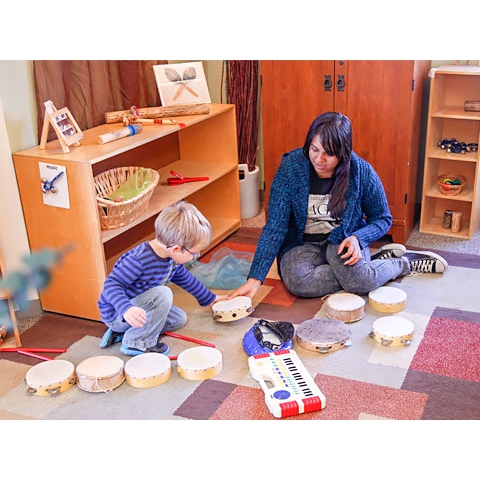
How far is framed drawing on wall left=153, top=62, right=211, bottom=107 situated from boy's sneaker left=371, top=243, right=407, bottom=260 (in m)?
0.74

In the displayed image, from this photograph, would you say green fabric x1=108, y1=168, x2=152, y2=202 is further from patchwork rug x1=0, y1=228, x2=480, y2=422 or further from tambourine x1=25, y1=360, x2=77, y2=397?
tambourine x1=25, y1=360, x2=77, y2=397

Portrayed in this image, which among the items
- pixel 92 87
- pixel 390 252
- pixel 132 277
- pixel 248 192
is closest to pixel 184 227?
pixel 132 277

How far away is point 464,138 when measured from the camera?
2.15 metres

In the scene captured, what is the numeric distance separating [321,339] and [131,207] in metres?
0.58

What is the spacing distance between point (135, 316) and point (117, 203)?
329 millimetres

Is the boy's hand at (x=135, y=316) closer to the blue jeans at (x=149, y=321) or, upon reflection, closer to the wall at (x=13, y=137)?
the blue jeans at (x=149, y=321)

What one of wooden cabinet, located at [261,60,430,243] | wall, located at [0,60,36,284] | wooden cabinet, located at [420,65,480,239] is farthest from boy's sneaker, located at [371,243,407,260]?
wall, located at [0,60,36,284]

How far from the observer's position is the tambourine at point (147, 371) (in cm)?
138

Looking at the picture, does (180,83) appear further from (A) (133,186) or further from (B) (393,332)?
(B) (393,332)

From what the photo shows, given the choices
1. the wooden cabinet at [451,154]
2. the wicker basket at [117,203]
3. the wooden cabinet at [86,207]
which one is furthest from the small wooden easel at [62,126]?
the wooden cabinet at [451,154]

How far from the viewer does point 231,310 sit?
5.23 ft

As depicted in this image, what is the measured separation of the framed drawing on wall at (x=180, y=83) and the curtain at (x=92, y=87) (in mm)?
51
